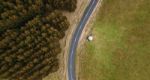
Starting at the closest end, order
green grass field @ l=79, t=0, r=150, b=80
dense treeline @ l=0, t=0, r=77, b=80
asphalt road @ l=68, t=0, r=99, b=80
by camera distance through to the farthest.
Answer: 1. dense treeline @ l=0, t=0, r=77, b=80
2. green grass field @ l=79, t=0, r=150, b=80
3. asphalt road @ l=68, t=0, r=99, b=80

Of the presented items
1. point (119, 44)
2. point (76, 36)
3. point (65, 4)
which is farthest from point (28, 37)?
point (119, 44)

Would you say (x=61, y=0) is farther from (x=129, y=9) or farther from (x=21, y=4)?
(x=129, y=9)

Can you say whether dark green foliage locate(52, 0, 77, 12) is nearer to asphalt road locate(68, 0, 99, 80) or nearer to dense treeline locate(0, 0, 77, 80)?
dense treeline locate(0, 0, 77, 80)

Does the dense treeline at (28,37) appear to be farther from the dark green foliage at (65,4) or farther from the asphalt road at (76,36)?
the asphalt road at (76,36)

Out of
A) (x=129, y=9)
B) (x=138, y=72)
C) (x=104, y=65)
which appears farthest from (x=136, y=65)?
(x=129, y=9)

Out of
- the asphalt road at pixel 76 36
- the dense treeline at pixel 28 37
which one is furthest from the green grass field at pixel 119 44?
the dense treeline at pixel 28 37

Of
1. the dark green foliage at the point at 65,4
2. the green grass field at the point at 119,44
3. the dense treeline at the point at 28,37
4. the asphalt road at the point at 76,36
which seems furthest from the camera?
the asphalt road at the point at 76,36

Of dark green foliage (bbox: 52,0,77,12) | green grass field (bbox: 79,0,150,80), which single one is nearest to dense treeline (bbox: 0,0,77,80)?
dark green foliage (bbox: 52,0,77,12)
